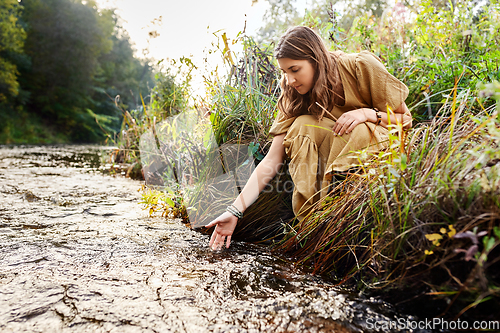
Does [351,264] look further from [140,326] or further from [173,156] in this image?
[173,156]

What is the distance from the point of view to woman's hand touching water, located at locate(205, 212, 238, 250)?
153cm

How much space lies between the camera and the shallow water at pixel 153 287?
933 millimetres

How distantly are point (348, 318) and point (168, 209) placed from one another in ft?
5.64

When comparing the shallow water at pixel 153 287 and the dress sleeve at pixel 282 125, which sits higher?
the dress sleeve at pixel 282 125

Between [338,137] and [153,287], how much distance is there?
3.51ft

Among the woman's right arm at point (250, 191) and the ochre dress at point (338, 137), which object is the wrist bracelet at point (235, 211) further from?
the ochre dress at point (338, 137)

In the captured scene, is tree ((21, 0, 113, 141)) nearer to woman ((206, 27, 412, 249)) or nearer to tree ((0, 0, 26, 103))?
tree ((0, 0, 26, 103))

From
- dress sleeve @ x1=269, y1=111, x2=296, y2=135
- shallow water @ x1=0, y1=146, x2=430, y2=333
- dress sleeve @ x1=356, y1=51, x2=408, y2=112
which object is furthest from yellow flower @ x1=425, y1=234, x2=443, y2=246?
dress sleeve @ x1=269, y1=111, x2=296, y2=135

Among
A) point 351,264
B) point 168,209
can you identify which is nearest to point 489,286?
point 351,264

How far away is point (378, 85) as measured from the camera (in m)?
1.51

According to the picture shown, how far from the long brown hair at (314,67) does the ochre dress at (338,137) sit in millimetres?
47

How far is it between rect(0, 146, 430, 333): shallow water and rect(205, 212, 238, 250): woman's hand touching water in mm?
55

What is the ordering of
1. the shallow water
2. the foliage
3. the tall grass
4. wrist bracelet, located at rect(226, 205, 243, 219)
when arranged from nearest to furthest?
the tall grass → the shallow water → wrist bracelet, located at rect(226, 205, 243, 219) → the foliage

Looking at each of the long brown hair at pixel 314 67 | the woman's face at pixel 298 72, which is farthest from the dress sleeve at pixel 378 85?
the woman's face at pixel 298 72
